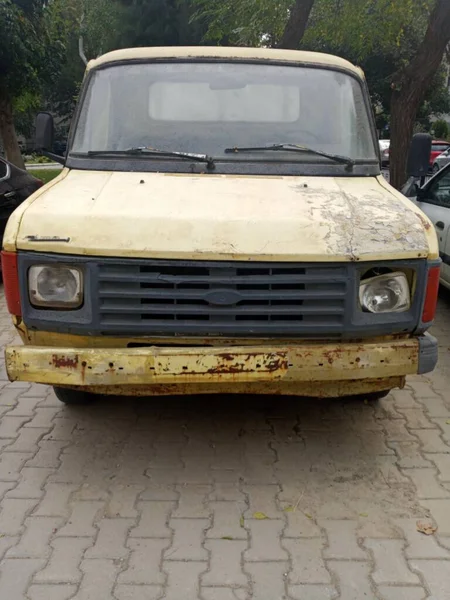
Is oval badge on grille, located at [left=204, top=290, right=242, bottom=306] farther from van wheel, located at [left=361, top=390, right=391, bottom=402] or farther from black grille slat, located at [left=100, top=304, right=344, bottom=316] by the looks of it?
van wheel, located at [left=361, top=390, right=391, bottom=402]

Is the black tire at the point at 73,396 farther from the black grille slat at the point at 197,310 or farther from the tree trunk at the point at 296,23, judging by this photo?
the tree trunk at the point at 296,23

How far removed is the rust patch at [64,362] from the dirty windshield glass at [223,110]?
1.56m

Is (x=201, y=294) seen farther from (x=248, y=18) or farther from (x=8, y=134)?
(x=8, y=134)

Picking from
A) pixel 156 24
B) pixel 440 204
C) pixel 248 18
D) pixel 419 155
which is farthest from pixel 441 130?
pixel 419 155

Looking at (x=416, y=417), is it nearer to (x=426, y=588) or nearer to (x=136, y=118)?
(x=426, y=588)

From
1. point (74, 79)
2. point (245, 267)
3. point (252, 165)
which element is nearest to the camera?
point (245, 267)

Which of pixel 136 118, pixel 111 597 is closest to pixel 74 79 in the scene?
pixel 136 118

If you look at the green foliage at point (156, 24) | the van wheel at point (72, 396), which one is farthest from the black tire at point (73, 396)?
the green foliage at point (156, 24)

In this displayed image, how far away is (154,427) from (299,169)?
1861mm

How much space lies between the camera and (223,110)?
4305mm

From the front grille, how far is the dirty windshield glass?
1.14m

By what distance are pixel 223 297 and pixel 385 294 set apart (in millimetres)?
853

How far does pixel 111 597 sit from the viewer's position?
2703 mm

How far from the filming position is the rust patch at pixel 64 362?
3.23 m
